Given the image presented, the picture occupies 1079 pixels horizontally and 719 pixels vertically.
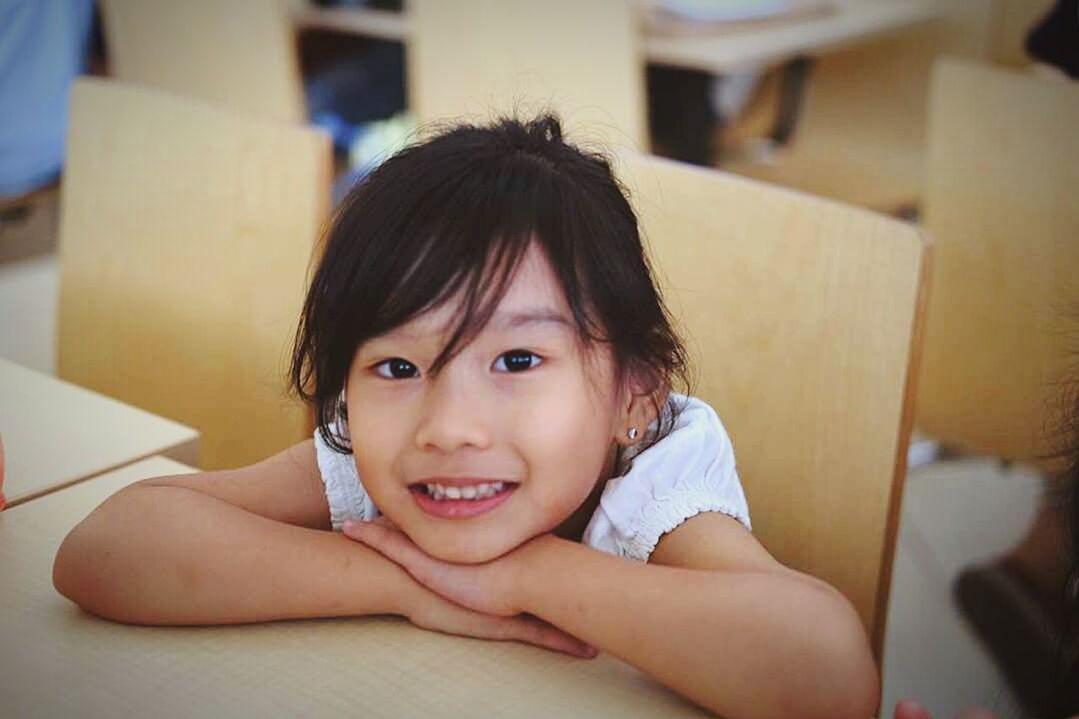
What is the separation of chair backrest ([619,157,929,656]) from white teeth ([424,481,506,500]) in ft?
1.19

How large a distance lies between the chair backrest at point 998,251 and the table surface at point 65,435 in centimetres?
103

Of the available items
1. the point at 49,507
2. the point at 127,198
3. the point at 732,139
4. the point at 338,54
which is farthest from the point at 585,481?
the point at 338,54

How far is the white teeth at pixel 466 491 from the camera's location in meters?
0.76

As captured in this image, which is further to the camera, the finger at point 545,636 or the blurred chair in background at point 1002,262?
the blurred chair in background at point 1002,262

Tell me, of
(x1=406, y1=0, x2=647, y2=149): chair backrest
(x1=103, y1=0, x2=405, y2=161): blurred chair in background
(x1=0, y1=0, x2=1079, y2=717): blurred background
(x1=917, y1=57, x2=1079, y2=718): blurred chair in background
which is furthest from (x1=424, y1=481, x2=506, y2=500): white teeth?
(x1=103, y1=0, x2=405, y2=161): blurred chair in background

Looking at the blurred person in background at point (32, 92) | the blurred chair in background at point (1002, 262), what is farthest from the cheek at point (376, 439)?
the blurred person in background at point (32, 92)

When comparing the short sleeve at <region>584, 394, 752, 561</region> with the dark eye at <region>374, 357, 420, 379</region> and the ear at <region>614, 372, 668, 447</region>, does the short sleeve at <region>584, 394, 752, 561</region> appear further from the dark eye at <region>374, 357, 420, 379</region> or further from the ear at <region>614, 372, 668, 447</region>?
the dark eye at <region>374, 357, 420, 379</region>

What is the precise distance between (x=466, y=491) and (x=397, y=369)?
88 mm

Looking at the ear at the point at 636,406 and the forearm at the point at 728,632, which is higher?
the ear at the point at 636,406

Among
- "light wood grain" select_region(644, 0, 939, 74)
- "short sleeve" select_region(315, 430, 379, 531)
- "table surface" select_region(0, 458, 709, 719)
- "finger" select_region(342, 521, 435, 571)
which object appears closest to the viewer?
"table surface" select_region(0, 458, 709, 719)

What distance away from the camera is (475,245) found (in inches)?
29.2

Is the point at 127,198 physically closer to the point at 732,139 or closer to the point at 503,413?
the point at 503,413

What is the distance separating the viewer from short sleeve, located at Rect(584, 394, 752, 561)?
825mm

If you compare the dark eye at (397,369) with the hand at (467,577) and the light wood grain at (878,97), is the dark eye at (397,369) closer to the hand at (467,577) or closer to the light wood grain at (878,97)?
the hand at (467,577)
